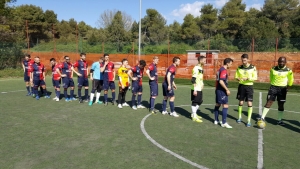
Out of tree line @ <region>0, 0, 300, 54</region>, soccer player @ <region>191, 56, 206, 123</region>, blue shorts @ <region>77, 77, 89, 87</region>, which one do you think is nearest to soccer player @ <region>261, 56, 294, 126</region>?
soccer player @ <region>191, 56, 206, 123</region>

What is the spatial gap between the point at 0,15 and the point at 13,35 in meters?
2.54

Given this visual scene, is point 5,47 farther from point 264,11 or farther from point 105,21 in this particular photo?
point 264,11

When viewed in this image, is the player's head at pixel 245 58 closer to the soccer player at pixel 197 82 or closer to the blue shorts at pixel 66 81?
the soccer player at pixel 197 82

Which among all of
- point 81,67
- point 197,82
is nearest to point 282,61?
point 197,82

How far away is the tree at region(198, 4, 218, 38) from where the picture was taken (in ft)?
202

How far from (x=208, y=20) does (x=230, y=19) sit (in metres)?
5.90

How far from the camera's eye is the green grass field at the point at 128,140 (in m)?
4.84

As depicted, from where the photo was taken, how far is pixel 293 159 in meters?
5.10

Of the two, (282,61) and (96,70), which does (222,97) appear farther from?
(96,70)

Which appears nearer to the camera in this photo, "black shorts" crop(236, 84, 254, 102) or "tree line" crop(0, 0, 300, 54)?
"black shorts" crop(236, 84, 254, 102)

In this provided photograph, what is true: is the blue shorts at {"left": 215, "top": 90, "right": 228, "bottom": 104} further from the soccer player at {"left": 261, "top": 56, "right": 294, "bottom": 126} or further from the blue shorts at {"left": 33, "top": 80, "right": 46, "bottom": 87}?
the blue shorts at {"left": 33, "top": 80, "right": 46, "bottom": 87}

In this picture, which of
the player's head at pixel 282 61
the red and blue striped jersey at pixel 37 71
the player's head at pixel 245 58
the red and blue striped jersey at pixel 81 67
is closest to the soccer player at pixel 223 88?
the player's head at pixel 245 58

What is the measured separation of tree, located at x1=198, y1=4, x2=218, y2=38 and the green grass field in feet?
181

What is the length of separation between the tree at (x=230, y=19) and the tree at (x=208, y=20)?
1.70m
